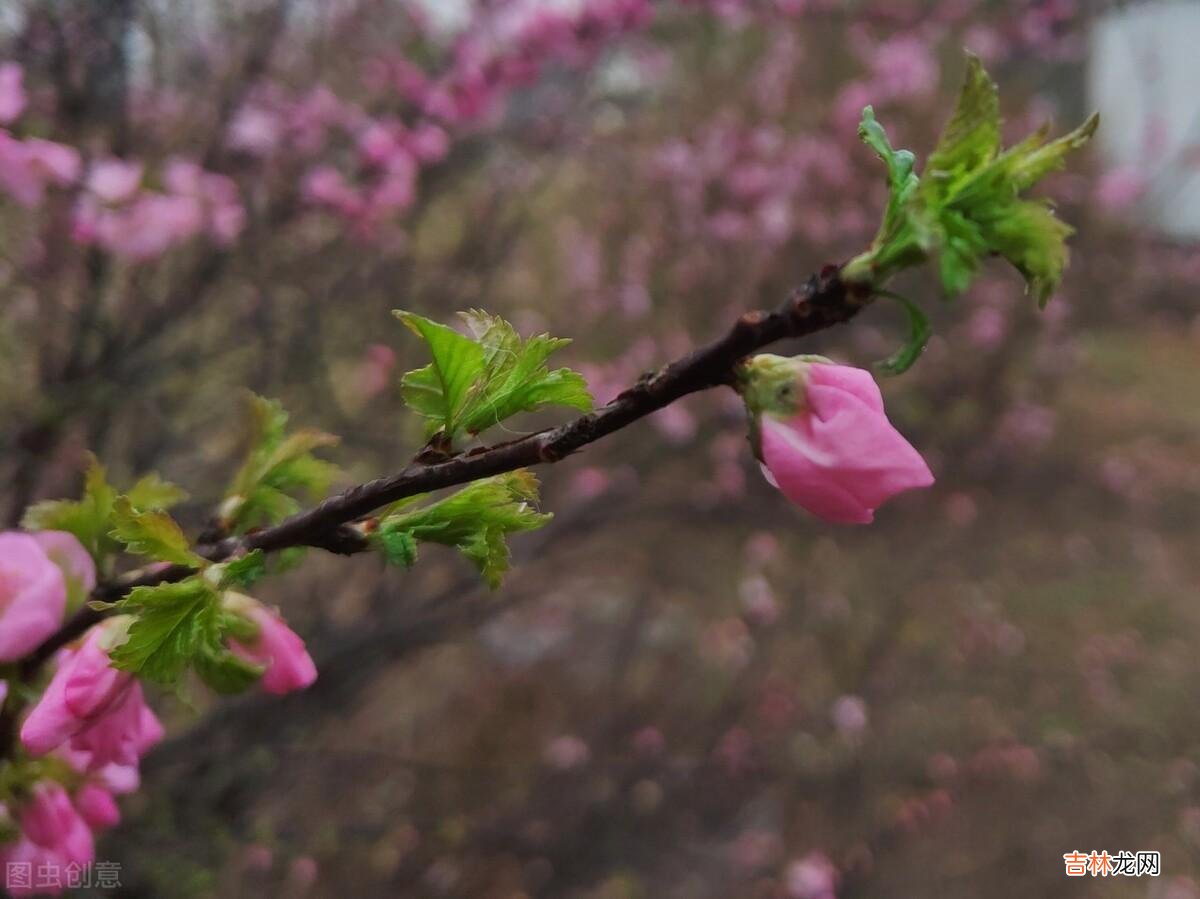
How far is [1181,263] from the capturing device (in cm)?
512

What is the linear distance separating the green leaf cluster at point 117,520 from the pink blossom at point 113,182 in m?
0.88

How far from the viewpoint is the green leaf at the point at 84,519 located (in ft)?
1.75

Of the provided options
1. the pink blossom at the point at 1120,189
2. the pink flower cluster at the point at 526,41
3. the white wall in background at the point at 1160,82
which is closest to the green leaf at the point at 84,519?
the pink flower cluster at the point at 526,41

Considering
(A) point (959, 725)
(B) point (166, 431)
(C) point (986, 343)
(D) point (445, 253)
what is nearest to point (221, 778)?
(B) point (166, 431)

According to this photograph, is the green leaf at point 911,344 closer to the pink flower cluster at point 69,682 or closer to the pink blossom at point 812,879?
the pink flower cluster at point 69,682

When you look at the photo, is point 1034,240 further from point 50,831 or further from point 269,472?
point 50,831

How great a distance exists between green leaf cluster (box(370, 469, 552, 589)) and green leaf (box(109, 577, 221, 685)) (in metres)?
0.09

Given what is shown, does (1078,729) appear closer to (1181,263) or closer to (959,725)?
(959,725)

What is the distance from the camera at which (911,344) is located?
1.13 ft

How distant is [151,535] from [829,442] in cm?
33

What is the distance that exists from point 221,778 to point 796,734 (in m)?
1.75

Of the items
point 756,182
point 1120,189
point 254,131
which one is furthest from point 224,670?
point 1120,189

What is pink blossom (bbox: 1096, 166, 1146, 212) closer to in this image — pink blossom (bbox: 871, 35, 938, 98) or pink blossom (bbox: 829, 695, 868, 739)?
pink blossom (bbox: 871, 35, 938, 98)

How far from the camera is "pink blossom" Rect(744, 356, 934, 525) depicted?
336 mm
